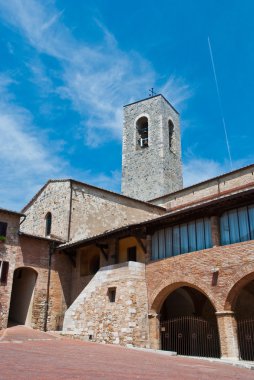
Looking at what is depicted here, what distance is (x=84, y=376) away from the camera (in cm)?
667

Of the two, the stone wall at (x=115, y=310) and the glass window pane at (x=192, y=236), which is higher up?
the glass window pane at (x=192, y=236)

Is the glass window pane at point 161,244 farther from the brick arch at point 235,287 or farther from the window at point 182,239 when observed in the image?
the brick arch at point 235,287

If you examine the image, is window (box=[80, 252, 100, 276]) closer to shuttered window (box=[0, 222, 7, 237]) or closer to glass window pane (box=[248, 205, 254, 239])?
shuttered window (box=[0, 222, 7, 237])

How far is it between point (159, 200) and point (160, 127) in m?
8.05

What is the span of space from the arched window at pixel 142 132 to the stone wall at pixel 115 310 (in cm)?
2047

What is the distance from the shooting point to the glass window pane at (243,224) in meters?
13.5

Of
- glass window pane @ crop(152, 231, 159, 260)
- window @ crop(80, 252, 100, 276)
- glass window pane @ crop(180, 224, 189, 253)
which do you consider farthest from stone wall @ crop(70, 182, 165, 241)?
glass window pane @ crop(180, 224, 189, 253)

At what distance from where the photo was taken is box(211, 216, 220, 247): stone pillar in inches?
563

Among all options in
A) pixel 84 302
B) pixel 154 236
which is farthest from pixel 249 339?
pixel 84 302

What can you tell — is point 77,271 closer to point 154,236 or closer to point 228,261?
point 154,236

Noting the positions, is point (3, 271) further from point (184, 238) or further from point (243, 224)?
point (243, 224)

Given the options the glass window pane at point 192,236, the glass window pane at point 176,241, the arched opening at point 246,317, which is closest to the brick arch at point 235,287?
the glass window pane at point 192,236

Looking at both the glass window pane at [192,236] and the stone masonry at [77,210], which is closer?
the glass window pane at [192,236]

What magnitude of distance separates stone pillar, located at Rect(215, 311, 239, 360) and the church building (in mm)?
33
